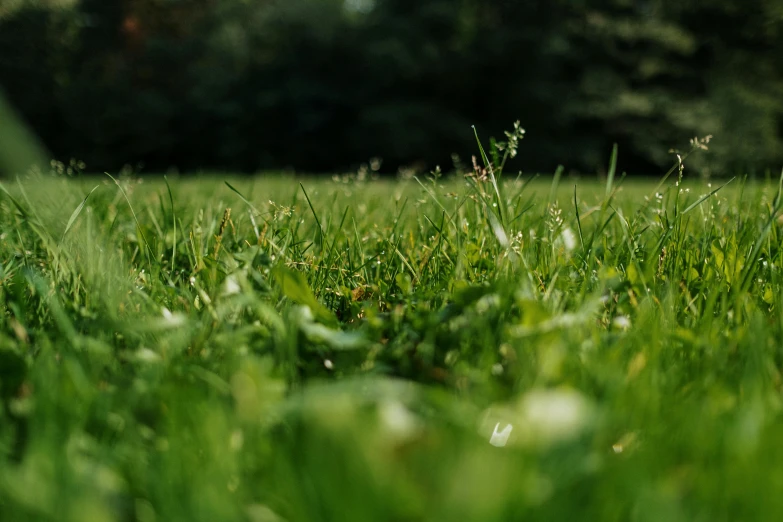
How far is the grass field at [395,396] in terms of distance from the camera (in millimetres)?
591

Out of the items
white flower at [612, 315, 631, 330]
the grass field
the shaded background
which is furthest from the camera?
the shaded background

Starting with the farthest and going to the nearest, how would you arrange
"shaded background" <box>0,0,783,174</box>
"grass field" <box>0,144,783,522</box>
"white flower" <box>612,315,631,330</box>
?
"shaded background" <box>0,0,783,174</box>, "white flower" <box>612,315,631,330</box>, "grass field" <box>0,144,783,522</box>

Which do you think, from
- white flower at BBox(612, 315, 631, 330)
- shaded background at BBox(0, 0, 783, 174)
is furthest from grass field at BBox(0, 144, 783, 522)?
shaded background at BBox(0, 0, 783, 174)

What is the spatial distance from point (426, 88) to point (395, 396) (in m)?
19.8

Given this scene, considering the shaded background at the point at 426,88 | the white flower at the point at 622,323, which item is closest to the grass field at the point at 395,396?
the white flower at the point at 622,323

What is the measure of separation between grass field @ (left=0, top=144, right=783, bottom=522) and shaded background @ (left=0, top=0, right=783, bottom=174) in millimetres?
17248

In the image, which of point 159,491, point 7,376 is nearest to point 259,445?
point 159,491

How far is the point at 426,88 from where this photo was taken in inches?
777

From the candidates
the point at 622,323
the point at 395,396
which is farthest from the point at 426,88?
the point at 395,396

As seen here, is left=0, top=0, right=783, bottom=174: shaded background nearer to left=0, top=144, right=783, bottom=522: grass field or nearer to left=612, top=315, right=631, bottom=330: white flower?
left=0, top=144, right=783, bottom=522: grass field

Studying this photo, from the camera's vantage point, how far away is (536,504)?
57 cm

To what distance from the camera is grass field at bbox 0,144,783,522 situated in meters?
0.59

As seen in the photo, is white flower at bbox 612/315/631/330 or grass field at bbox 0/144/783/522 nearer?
grass field at bbox 0/144/783/522

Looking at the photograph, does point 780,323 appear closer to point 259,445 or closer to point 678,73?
point 259,445
